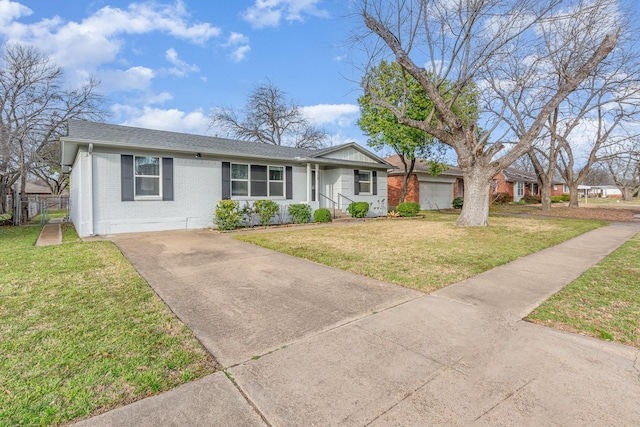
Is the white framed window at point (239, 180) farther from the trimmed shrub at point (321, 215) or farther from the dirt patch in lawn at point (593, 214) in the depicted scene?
the dirt patch in lawn at point (593, 214)

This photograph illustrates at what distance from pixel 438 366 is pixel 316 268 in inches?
135

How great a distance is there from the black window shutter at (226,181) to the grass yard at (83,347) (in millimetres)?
7477

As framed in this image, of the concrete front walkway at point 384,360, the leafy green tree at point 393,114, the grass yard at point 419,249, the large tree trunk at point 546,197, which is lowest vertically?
the concrete front walkway at point 384,360

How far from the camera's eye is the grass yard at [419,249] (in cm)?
541

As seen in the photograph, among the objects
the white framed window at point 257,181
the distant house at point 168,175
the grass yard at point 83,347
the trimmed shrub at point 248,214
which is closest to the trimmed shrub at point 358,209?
the distant house at point 168,175

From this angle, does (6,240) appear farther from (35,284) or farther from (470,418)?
(470,418)

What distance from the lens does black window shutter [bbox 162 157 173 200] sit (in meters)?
11.0

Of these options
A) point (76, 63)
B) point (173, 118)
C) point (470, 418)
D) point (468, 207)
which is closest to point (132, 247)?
point (470, 418)

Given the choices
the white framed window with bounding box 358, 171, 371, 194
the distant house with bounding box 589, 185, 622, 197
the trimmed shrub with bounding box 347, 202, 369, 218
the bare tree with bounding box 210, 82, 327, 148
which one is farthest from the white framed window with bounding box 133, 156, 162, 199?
the distant house with bounding box 589, 185, 622, 197

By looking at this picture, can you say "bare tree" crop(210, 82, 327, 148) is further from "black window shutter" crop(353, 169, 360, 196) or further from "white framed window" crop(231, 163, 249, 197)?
"white framed window" crop(231, 163, 249, 197)

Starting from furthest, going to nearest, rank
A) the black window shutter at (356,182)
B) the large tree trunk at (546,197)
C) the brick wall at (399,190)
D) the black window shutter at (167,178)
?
the brick wall at (399,190) < the large tree trunk at (546,197) < the black window shutter at (356,182) < the black window shutter at (167,178)

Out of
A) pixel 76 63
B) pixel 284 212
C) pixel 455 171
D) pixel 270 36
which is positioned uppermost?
pixel 76 63

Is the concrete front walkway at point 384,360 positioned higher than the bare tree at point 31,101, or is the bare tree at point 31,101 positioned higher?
the bare tree at point 31,101

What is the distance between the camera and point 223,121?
30.7 meters
